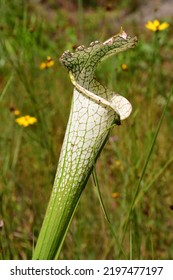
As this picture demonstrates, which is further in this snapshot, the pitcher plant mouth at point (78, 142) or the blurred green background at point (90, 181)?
the blurred green background at point (90, 181)

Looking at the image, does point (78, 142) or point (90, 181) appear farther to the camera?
point (90, 181)

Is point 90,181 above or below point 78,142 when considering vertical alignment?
below

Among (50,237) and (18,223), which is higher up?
(50,237)

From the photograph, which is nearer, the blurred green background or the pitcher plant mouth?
the pitcher plant mouth

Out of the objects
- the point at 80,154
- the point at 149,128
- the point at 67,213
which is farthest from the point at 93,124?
the point at 149,128
